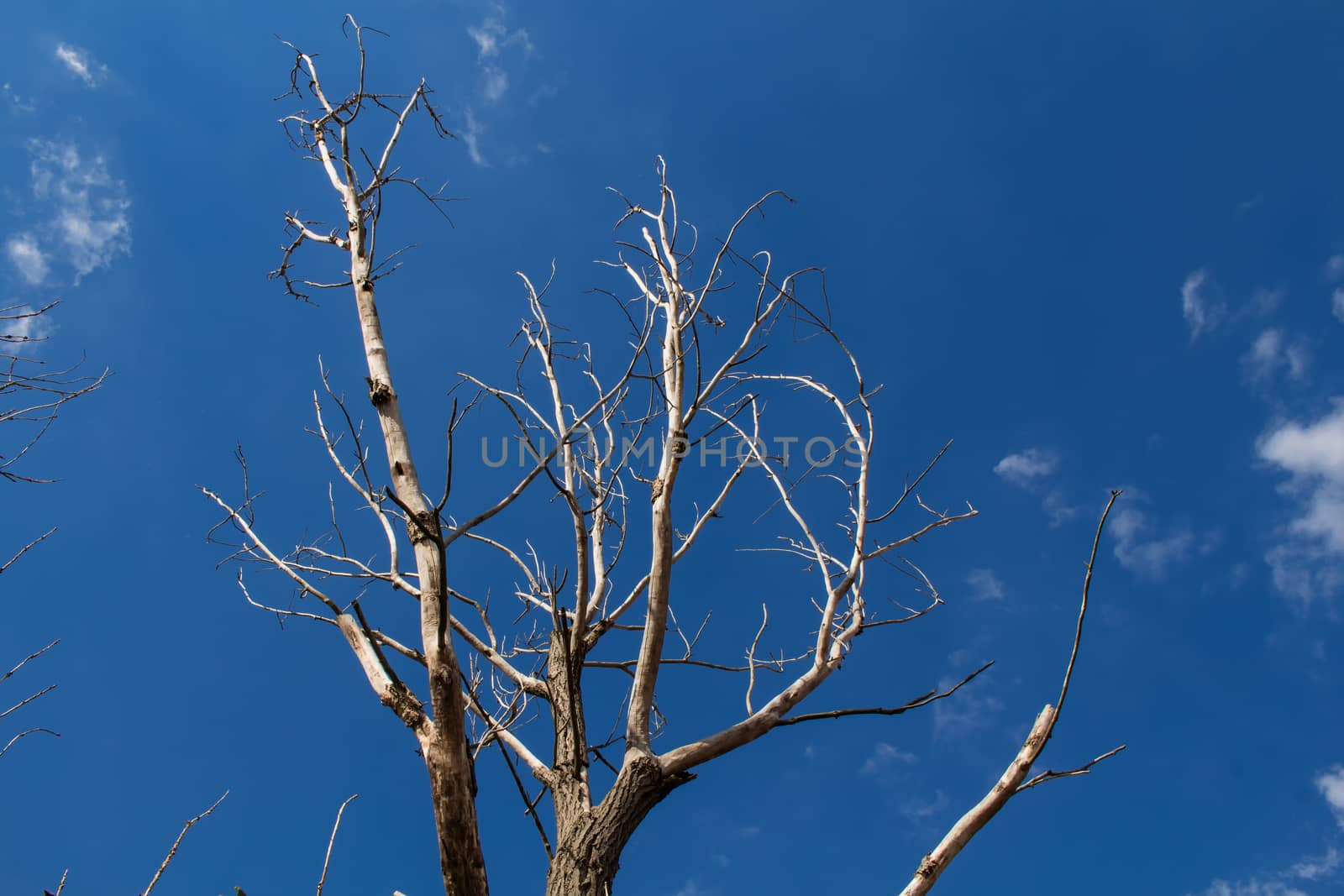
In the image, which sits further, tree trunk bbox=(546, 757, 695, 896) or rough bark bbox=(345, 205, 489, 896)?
tree trunk bbox=(546, 757, 695, 896)

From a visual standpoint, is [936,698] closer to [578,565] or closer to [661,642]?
[661,642]

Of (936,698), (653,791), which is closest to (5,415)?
(653,791)

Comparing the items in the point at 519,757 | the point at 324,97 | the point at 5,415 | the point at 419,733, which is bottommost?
the point at 419,733

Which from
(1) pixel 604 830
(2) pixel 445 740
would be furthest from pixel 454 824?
(1) pixel 604 830

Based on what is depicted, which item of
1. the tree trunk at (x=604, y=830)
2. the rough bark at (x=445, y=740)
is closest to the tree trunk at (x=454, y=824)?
the rough bark at (x=445, y=740)

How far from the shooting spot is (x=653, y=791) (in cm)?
261

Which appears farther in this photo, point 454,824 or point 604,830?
point 604,830

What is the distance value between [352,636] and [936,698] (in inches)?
72.7

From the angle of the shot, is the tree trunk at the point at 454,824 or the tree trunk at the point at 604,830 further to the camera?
the tree trunk at the point at 604,830

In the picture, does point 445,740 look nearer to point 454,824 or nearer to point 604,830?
point 454,824

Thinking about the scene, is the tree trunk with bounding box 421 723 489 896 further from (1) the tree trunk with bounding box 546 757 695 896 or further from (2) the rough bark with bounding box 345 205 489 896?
(1) the tree trunk with bounding box 546 757 695 896

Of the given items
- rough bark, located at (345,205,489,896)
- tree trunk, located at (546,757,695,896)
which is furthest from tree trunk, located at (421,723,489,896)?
tree trunk, located at (546,757,695,896)

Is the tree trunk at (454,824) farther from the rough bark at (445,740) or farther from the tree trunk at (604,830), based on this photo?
the tree trunk at (604,830)

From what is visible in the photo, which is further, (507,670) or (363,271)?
(507,670)
